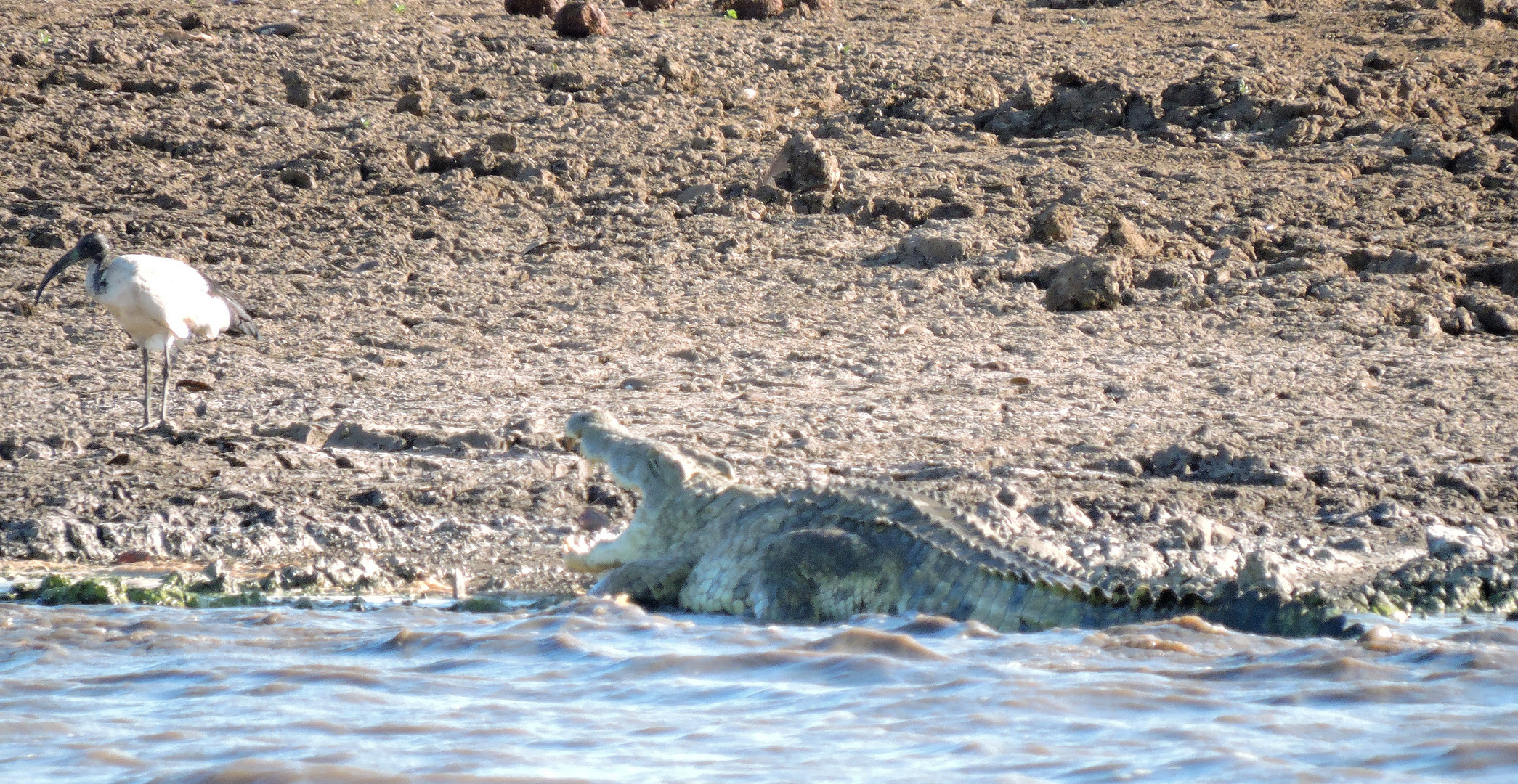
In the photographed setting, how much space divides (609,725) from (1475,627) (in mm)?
2530

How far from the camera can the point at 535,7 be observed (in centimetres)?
1291

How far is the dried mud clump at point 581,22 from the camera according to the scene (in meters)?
12.2

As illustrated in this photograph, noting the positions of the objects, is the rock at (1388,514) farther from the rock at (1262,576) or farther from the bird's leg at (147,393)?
the bird's leg at (147,393)

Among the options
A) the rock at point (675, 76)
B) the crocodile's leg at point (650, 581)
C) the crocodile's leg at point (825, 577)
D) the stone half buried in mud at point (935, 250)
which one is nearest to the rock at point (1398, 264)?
the stone half buried in mud at point (935, 250)

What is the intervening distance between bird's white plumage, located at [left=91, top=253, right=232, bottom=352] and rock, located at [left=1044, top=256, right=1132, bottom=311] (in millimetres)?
4291

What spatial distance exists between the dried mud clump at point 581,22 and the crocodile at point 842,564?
7562 millimetres

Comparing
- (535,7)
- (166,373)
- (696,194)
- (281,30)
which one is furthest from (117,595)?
(535,7)

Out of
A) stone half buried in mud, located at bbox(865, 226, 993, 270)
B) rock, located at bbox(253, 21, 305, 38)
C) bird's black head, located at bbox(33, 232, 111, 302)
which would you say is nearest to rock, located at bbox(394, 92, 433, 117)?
rock, located at bbox(253, 21, 305, 38)

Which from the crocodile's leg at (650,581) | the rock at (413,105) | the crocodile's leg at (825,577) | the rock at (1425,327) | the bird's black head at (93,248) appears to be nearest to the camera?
the crocodile's leg at (825,577)

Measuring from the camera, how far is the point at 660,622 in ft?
15.2

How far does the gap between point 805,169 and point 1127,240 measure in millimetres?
2062

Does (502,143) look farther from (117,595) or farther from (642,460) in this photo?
(117,595)

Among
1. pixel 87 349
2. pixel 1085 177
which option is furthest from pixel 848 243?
pixel 87 349

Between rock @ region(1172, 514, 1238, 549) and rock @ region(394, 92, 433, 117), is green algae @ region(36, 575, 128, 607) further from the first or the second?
rock @ region(394, 92, 433, 117)
